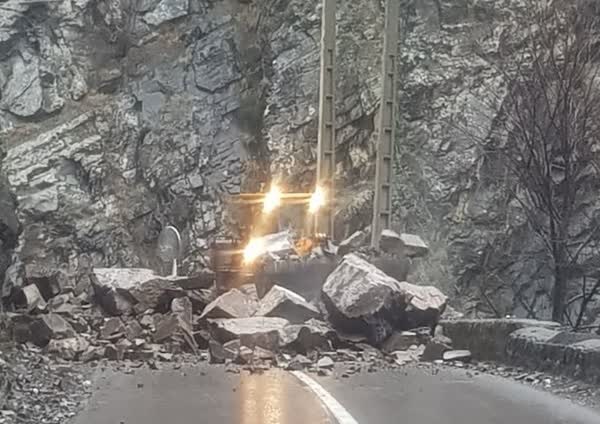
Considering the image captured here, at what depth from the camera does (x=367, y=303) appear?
13500 millimetres

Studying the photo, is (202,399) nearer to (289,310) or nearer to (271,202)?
(289,310)

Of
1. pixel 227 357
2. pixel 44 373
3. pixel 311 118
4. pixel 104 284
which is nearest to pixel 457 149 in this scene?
pixel 311 118

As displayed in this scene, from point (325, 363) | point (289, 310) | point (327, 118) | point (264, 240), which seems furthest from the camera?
point (327, 118)

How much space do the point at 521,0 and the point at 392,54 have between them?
528 inches

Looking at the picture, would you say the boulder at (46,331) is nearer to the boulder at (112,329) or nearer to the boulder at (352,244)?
the boulder at (112,329)

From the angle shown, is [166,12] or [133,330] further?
[166,12]

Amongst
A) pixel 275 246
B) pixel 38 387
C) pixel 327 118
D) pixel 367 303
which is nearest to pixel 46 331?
pixel 38 387

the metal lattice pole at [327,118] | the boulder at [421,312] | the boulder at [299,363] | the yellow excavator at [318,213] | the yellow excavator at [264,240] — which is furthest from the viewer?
the metal lattice pole at [327,118]

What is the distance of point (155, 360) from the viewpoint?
40.7ft

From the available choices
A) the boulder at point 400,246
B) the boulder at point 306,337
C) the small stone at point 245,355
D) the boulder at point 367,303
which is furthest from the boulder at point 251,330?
the boulder at point 400,246

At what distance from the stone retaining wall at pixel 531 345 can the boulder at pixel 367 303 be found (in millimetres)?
896

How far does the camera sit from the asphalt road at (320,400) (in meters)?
7.47

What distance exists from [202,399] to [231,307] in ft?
18.7

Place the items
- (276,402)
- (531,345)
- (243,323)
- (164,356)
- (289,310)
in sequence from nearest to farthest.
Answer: (276,402)
(531,345)
(164,356)
(243,323)
(289,310)
